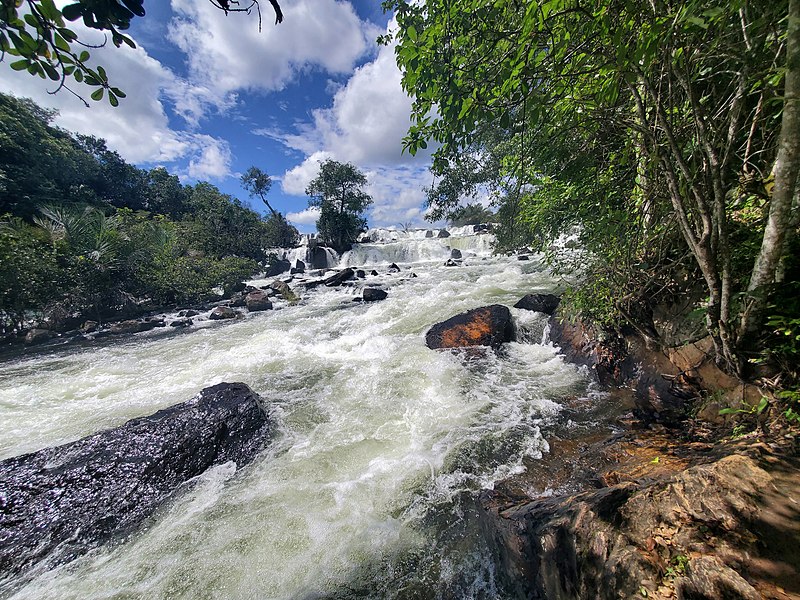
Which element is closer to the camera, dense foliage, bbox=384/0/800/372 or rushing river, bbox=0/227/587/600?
dense foliage, bbox=384/0/800/372

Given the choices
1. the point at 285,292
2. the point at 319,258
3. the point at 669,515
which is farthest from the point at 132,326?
the point at 319,258

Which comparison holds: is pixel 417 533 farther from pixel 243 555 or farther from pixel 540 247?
pixel 540 247

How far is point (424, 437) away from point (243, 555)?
2487 mm

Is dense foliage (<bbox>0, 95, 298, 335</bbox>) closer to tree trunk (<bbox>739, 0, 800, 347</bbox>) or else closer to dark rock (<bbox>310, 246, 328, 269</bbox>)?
dark rock (<bbox>310, 246, 328, 269</bbox>)

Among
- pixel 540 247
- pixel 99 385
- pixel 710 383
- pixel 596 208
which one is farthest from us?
pixel 99 385

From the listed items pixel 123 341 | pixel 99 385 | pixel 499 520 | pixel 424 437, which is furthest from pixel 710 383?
pixel 123 341

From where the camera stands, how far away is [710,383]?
139 inches

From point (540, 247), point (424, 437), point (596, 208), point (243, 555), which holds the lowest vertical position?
point (243, 555)

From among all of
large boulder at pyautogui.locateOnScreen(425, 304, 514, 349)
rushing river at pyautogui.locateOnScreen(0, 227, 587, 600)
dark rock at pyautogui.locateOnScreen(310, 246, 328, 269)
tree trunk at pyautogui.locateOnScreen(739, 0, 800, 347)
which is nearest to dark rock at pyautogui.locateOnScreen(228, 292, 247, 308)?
rushing river at pyautogui.locateOnScreen(0, 227, 587, 600)

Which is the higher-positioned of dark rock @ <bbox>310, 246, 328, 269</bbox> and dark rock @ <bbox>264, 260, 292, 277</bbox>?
dark rock @ <bbox>310, 246, 328, 269</bbox>

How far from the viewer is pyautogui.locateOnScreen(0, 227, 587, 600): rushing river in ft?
8.76

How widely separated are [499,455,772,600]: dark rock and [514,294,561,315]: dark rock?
670 cm

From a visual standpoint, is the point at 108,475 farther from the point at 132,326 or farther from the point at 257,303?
the point at 257,303

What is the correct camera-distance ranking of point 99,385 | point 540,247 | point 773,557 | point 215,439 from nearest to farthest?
point 773,557 → point 215,439 → point 540,247 → point 99,385
